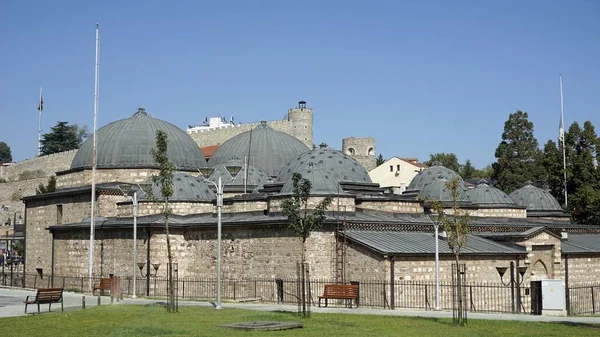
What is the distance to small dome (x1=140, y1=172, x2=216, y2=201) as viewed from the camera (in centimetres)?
4347

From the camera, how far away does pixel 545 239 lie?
39625 mm

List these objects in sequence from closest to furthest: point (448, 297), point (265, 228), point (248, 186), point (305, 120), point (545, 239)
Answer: point (448, 297) → point (265, 228) → point (545, 239) → point (248, 186) → point (305, 120)

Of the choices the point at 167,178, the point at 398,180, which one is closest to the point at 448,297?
the point at 167,178

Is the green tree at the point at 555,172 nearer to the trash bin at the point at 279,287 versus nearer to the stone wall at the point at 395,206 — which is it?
the stone wall at the point at 395,206

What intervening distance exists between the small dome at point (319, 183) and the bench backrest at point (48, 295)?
494 inches

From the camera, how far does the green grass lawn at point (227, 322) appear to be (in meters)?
20.4

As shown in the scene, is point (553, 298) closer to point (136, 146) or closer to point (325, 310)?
point (325, 310)

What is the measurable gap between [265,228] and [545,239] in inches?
510

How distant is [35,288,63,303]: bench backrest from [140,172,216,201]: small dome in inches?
608

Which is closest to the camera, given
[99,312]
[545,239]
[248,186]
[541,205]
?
[99,312]

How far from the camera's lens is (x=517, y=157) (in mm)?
80250

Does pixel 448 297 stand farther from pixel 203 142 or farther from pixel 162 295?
pixel 203 142

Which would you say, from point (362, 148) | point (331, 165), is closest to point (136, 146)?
point (331, 165)

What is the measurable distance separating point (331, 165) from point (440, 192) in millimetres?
9344
